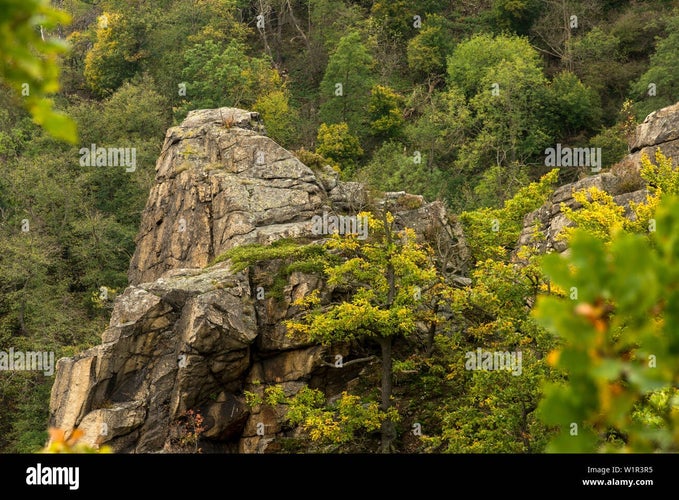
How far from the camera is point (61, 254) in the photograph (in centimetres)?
4994

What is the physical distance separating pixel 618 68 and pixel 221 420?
41.1 m

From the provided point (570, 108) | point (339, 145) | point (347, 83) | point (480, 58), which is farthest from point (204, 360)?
point (480, 58)

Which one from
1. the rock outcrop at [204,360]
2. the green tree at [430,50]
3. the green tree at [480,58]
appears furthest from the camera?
the green tree at [430,50]

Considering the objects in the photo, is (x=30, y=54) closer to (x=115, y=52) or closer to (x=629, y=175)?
(x=629, y=175)

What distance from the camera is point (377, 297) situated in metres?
24.8

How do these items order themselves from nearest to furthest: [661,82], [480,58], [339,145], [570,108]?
[661,82] → [339,145] → [570,108] → [480,58]

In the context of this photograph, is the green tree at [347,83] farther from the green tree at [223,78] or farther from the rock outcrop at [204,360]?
the rock outcrop at [204,360]

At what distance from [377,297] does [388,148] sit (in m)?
30.4

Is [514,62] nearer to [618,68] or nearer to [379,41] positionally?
[618,68]

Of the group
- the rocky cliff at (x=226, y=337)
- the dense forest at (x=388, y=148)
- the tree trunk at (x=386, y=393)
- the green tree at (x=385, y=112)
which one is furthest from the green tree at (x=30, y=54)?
the green tree at (x=385, y=112)

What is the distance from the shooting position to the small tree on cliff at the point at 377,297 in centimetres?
2344

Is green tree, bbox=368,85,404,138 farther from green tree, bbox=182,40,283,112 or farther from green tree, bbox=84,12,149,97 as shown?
green tree, bbox=84,12,149,97

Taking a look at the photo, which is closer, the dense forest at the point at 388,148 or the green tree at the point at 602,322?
the green tree at the point at 602,322

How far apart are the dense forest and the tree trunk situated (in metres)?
0.09
